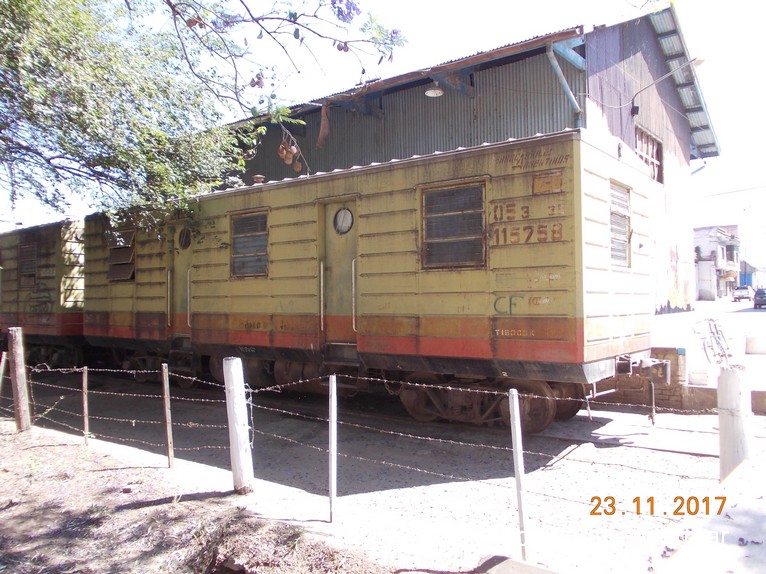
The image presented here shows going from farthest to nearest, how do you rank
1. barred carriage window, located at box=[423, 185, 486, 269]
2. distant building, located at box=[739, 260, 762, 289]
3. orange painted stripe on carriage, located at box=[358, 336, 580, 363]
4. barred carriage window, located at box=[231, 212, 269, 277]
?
distant building, located at box=[739, 260, 762, 289] → barred carriage window, located at box=[231, 212, 269, 277] → barred carriage window, located at box=[423, 185, 486, 269] → orange painted stripe on carriage, located at box=[358, 336, 580, 363]

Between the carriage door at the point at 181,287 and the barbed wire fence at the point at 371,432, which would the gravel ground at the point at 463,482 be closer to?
the barbed wire fence at the point at 371,432

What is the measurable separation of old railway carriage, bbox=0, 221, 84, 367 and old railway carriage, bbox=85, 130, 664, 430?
4789 mm

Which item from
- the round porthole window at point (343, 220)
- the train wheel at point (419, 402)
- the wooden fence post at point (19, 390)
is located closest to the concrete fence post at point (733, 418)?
the train wheel at point (419, 402)

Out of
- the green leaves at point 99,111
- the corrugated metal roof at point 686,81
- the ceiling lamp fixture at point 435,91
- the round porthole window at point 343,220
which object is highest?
the corrugated metal roof at point 686,81

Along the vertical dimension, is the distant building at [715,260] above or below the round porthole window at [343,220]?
above

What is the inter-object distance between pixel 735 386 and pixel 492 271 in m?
A: 2.58

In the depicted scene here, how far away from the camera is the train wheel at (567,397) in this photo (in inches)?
265

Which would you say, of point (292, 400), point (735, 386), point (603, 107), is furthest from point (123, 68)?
point (603, 107)

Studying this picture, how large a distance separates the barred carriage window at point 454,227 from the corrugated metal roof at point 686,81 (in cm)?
1106

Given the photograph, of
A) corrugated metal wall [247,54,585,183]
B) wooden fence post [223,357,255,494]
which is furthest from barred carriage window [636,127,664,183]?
wooden fence post [223,357,255,494]

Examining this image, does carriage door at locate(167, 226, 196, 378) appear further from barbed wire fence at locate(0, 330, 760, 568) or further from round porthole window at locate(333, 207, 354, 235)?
round porthole window at locate(333, 207, 354, 235)

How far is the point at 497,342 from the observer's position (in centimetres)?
622

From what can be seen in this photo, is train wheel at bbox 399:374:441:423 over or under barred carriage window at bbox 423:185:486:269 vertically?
under

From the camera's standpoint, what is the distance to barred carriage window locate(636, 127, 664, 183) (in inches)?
594
